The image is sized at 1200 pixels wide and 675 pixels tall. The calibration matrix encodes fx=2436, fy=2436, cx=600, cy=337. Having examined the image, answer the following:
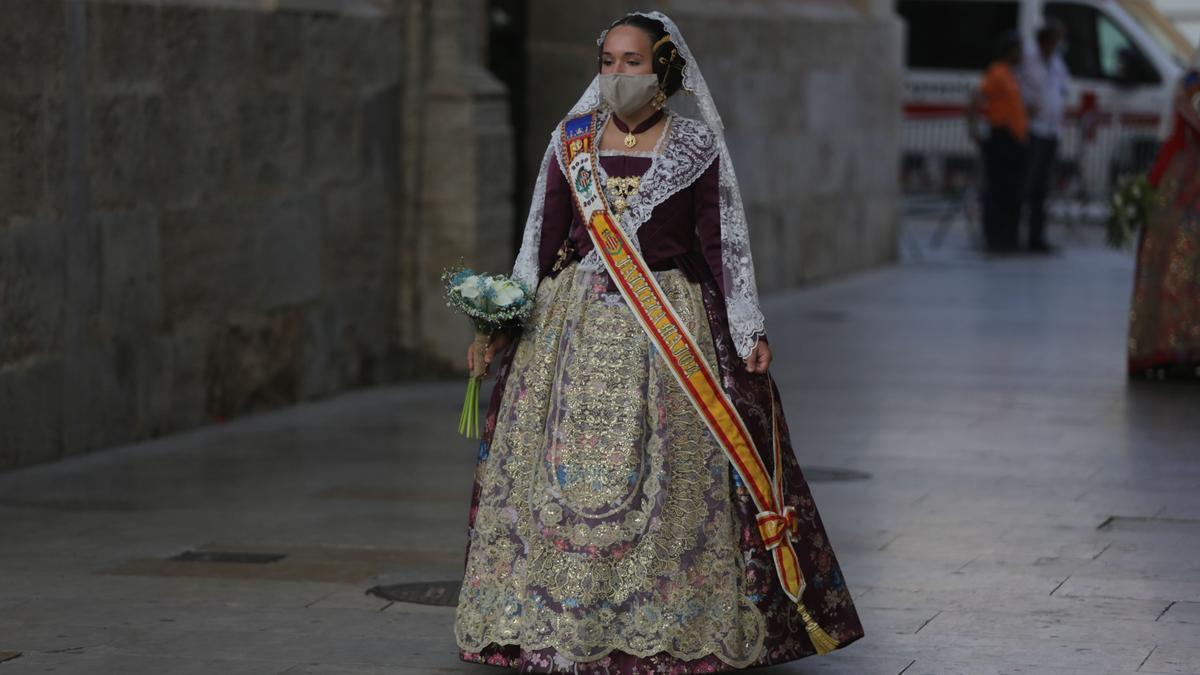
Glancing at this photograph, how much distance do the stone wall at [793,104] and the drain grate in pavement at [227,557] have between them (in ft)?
24.1

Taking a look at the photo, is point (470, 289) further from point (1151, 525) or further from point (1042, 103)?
point (1042, 103)

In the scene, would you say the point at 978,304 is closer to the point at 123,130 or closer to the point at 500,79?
the point at 500,79

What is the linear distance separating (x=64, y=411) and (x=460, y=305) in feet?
13.0

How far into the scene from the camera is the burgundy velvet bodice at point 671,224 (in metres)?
6.28

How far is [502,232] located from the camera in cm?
1302

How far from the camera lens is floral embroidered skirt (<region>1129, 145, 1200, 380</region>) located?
12273 mm

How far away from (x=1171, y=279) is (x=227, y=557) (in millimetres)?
6117

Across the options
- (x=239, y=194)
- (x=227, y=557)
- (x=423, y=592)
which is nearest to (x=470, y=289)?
(x=423, y=592)

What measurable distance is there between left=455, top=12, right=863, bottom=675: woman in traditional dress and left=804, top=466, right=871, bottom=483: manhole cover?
3.26 meters

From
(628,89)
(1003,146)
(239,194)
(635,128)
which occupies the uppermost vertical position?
(628,89)

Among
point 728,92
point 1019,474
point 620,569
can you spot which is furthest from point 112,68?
point 728,92

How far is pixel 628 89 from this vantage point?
6199mm

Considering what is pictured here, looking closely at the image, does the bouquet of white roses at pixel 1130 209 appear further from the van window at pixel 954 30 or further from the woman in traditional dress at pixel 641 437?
the van window at pixel 954 30

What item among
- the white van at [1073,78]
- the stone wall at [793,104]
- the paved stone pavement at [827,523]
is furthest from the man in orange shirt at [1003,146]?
the paved stone pavement at [827,523]
